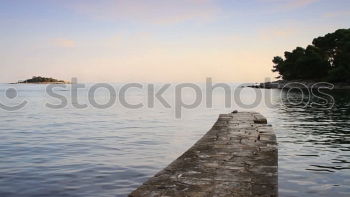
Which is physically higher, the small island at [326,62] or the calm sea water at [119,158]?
the small island at [326,62]

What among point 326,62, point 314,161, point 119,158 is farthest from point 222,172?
point 326,62

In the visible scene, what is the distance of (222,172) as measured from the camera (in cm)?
1014

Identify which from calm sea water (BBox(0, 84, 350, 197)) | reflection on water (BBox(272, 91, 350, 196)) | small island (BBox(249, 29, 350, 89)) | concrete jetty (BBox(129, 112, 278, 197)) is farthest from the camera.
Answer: small island (BBox(249, 29, 350, 89))

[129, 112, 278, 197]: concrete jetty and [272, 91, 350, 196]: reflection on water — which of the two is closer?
[129, 112, 278, 197]: concrete jetty

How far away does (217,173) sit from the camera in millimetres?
10023

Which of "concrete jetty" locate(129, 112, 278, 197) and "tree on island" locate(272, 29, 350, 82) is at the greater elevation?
"tree on island" locate(272, 29, 350, 82)

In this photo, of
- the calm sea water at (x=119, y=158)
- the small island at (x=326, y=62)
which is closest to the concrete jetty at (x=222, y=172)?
the calm sea water at (x=119, y=158)

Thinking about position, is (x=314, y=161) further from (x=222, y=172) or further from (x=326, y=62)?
(x=326, y=62)

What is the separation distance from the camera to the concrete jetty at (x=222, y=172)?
27.8 ft

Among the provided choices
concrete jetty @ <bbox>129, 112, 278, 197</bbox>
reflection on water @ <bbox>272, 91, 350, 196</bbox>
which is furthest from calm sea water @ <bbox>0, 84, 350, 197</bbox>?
concrete jetty @ <bbox>129, 112, 278, 197</bbox>

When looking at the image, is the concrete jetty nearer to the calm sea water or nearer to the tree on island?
the calm sea water

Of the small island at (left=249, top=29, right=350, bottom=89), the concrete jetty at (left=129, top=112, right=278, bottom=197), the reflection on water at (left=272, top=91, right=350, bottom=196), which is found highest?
the small island at (left=249, top=29, right=350, bottom=89)

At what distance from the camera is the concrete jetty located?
27.8 feet

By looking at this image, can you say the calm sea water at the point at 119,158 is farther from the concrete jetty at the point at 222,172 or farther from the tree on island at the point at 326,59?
the tree on island at the point at 326,59
